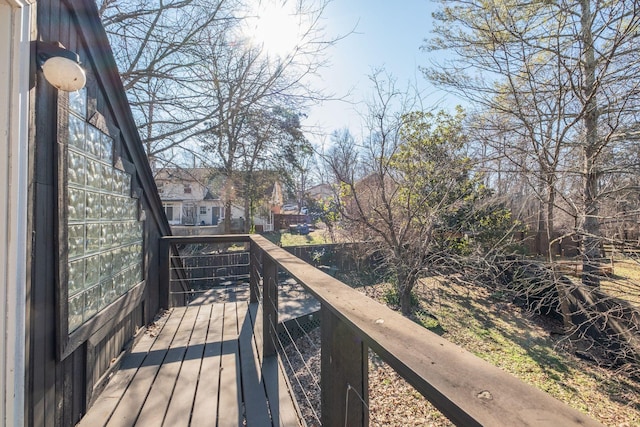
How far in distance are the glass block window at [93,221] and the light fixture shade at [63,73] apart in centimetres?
25

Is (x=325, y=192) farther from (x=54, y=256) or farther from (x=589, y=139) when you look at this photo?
(x=54, y=256)

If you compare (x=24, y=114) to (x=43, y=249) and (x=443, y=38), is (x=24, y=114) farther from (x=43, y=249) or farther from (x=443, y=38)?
(x=443, y=38)

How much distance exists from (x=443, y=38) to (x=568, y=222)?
13.8 feet

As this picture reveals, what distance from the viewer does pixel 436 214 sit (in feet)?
19.5

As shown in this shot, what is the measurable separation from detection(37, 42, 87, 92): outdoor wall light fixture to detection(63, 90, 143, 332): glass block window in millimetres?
266

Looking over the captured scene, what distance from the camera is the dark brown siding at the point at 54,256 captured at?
1.40 meters

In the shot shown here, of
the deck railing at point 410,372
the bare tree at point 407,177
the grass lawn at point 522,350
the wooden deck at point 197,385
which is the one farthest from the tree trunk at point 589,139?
the deck railing at point 410,372

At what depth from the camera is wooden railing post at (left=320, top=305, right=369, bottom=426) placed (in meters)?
0.97

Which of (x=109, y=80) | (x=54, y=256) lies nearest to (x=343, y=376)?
(x=54, y=256)

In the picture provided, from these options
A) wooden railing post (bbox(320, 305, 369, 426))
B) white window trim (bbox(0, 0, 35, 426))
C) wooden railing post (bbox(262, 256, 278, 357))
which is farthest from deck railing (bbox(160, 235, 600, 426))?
white window trim (bbox(0, 0, 35, 426))

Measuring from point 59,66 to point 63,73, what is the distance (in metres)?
0.03

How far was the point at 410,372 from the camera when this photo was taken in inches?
24.9

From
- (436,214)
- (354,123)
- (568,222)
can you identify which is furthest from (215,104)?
(568,222)

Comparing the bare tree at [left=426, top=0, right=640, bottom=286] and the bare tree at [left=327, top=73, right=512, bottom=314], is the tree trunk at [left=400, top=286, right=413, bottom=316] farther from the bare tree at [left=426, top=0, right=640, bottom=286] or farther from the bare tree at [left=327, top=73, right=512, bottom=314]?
the bare tree at [left=426, top=0, right=640, bottom=286]
